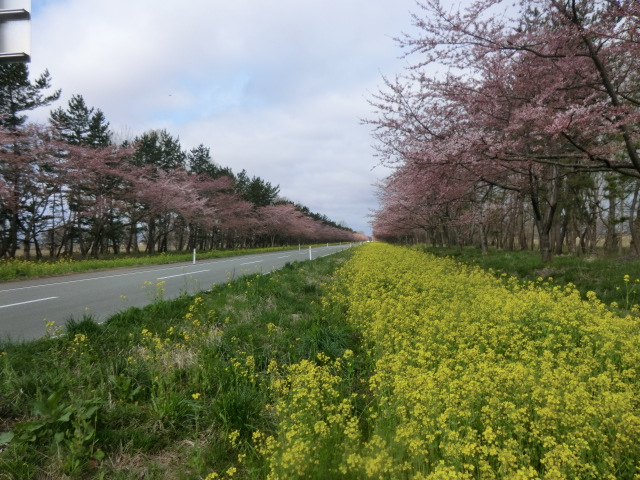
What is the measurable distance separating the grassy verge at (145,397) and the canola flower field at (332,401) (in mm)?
16

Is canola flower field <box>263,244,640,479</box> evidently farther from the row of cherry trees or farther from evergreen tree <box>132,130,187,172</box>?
evergreen tree <box>132,130,187,172</box>

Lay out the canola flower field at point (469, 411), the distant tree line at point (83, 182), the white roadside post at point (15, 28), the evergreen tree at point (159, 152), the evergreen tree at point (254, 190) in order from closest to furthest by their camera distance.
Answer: the canola flower field at point (469, 411)
the white roadside post at point (15, 28)
the distant tree line at point (83, 182)
the evergreen tree at point (159, 152)
the evergreen tree at point (254, 190)

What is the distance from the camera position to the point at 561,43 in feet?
22.8

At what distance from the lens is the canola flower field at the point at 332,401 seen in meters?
2.19

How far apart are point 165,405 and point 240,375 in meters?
→ 0.79

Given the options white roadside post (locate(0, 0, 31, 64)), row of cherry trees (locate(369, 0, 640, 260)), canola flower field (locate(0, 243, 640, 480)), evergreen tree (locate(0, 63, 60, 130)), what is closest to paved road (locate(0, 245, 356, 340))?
canola flower field (locate(0, 243, 640, 480))

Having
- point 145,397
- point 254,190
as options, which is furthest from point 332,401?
point 254,190

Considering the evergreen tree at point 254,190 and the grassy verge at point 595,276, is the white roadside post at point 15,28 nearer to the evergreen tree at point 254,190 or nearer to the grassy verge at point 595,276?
the grassy verge at point 595,276

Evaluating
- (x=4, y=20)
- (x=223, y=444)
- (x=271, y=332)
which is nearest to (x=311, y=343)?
(x=271, y=332)

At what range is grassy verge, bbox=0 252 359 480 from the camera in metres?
2.58

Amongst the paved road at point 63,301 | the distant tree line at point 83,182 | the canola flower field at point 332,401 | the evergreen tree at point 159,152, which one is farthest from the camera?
the evergreen tree at point 159,152

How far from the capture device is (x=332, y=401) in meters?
3.19

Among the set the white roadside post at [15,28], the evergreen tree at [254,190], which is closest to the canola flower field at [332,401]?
the white roadside post at [15,28]

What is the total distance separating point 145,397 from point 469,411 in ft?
10.4
